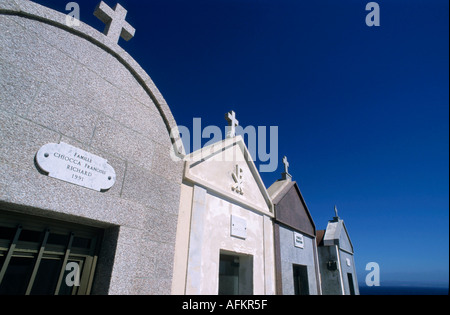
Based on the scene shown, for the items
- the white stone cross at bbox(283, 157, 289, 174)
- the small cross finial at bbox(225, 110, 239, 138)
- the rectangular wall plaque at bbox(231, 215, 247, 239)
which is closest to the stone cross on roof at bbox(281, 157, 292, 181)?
the white stone cross at bbox(283, 157, 289, 174)

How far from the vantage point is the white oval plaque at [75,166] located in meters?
2.93

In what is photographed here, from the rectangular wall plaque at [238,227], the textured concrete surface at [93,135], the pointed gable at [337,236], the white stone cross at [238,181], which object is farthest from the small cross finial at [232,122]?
the pointed gable at [337,236]

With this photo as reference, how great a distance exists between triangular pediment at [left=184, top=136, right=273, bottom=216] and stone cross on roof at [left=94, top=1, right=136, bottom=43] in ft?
8.23

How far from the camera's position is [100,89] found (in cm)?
371

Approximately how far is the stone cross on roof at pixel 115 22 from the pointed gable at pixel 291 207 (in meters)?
6.22

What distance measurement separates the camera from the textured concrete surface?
281 centimetres

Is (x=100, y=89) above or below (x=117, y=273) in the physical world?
above

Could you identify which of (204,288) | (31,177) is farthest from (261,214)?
(31,177)

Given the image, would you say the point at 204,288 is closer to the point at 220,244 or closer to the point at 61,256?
the point at 220,244

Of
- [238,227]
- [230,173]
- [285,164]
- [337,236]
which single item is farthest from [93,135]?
[337,236]

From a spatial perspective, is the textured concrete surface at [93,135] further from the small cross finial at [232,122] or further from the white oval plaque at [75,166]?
the small cross finial at [232,122]

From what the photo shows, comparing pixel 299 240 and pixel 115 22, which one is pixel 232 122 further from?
pixel 299 240
